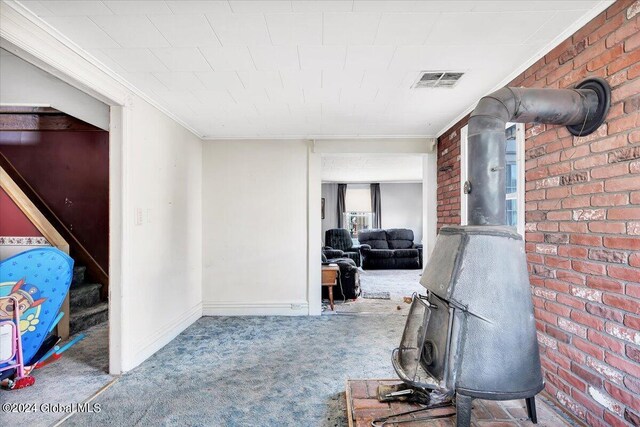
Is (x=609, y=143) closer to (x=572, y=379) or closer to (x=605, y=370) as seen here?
(x=605, y=370)

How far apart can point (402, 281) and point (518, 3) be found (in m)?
5.16

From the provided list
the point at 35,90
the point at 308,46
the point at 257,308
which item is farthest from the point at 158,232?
the point at 308,46

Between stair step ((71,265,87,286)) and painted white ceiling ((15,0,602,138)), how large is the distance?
229 cm

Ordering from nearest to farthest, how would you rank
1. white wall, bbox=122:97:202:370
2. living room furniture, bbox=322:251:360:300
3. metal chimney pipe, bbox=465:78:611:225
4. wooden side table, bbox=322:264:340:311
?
metal chimney pipe, bbox=465:78:611:225 < white wall, bbox=122:97:202:370 < wooden side table, bbox=322:264:340:311 < living room furniture, bbox=322:251:360:300

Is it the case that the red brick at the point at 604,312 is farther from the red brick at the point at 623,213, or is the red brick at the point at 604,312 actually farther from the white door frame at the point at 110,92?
the white door frame at the point at 110,92

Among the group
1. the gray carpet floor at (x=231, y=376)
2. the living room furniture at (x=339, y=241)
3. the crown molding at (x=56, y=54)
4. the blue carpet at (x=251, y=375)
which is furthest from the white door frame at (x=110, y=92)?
the living room furniture at (x=339, y=241)

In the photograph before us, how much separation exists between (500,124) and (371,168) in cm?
523

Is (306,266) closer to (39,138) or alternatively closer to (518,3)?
(518,3)

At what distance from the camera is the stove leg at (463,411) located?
153 cm

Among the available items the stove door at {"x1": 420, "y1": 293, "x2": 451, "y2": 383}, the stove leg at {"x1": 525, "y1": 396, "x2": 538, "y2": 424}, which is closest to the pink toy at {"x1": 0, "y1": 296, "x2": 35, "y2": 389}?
the stove door at {"x1": 420, "y1": 293, "x2": 451, "y2": 383}

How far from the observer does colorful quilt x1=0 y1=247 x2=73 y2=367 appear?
2289 mm

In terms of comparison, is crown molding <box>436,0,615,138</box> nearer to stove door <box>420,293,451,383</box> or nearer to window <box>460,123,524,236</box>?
window <box>460,123,524,236</box>

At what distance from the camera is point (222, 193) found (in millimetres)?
3967

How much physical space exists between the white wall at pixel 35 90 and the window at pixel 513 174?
288 centimetres
